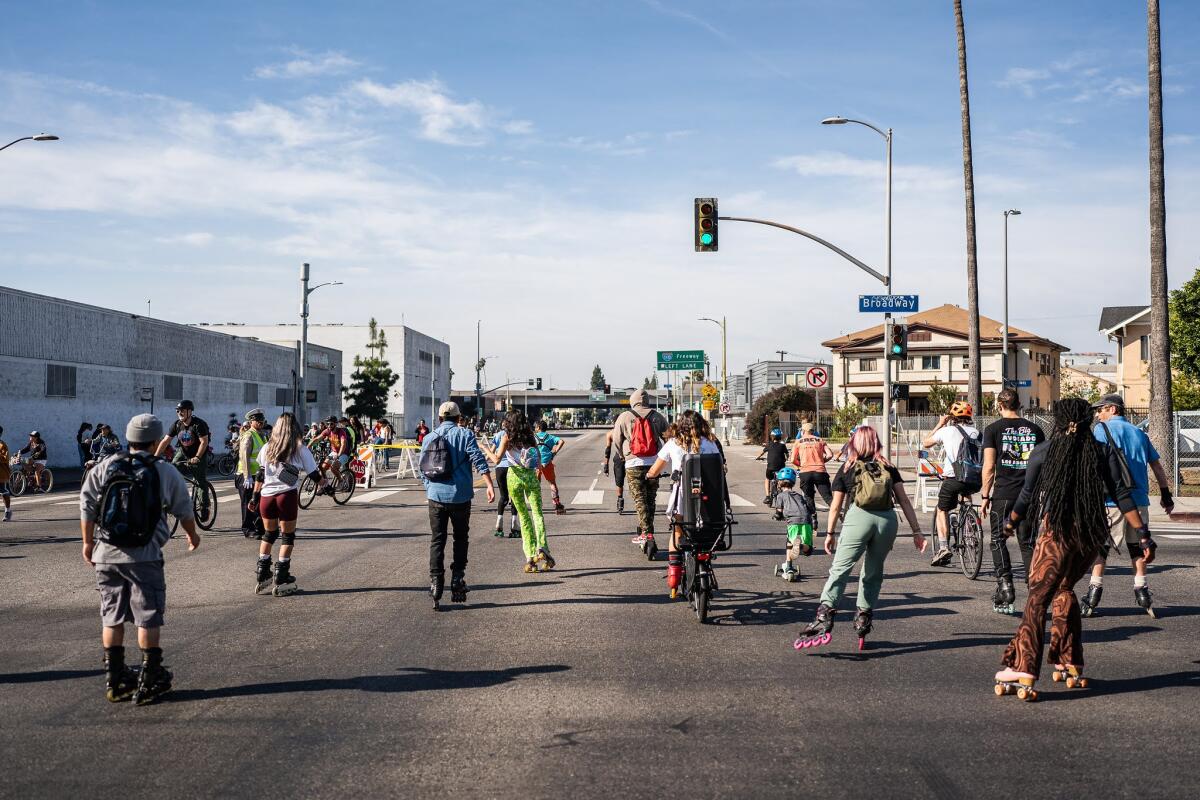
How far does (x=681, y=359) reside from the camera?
225 ft

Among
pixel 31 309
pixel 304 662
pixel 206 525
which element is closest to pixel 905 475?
pixel 206 525

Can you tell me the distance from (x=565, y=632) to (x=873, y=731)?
3238mm

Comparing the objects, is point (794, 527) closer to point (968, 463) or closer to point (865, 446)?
point (968, 463)

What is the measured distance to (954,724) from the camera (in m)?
5.73

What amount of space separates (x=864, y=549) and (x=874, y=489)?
47cm

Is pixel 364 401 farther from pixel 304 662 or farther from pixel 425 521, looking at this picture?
pixel 304 662

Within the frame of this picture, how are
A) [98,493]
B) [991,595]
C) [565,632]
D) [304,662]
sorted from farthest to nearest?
[991,595]
[565,632]
[304,662]
[98,493]

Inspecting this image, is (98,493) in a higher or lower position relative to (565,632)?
higher

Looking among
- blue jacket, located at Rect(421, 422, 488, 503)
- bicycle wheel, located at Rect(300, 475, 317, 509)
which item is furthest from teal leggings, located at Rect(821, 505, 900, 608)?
bicycle wheel, located at Rect(300, 475, 317, 509)

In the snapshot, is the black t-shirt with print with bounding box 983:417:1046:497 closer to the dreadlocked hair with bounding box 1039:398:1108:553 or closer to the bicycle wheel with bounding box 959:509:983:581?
the bicycle wheel with bounding box 959:509:983:581

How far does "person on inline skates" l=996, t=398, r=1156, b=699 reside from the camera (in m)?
6.28

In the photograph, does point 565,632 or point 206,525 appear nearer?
point 565,632

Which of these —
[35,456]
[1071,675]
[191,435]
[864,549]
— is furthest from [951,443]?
[35,456]

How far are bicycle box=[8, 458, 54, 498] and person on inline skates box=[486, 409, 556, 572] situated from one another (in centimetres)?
1834
